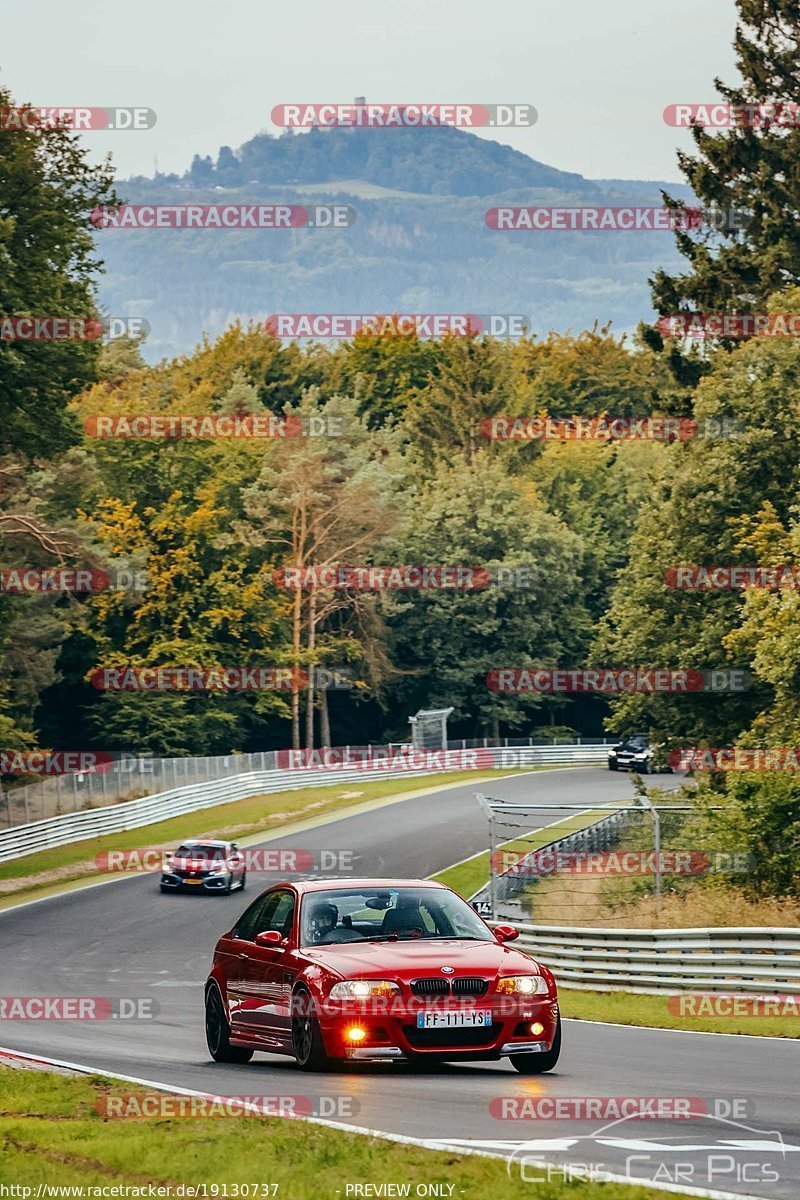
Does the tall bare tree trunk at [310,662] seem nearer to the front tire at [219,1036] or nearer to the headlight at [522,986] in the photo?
the front tire at [219,1036]

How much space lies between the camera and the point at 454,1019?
12.5 meters

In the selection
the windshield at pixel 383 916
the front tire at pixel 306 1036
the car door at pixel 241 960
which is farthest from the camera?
the car door at pixel 241 960

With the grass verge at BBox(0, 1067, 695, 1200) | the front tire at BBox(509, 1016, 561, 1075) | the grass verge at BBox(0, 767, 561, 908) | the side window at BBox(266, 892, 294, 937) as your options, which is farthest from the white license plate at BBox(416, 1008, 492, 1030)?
the grass verge at BBox(0, 767, 561, 908)

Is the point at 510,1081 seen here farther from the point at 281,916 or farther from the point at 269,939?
the point at 281,916

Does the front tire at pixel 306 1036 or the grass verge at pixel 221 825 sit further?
the grass verge at pixel 221 825

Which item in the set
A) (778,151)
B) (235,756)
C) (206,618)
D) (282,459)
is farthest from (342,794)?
(778,151)

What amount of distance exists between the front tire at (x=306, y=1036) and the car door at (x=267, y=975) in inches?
6.1

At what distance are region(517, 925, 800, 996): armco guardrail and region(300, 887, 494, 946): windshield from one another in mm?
7604

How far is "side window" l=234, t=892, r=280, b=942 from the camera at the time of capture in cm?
1445

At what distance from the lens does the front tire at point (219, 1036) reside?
47.4 feet

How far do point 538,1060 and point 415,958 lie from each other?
1.17 metres

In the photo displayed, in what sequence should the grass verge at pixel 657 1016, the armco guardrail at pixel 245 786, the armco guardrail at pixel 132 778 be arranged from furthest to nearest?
the armco guardrail at pixel 132 778 < the armco guardrail at pixel 245 786 < the grass verge at pixel 657 1016

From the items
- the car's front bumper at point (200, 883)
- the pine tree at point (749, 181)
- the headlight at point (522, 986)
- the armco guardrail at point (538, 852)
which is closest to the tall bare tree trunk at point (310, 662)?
the pine tree at point (749, 181)

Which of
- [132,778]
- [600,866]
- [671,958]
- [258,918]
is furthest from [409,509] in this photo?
[258,918]
